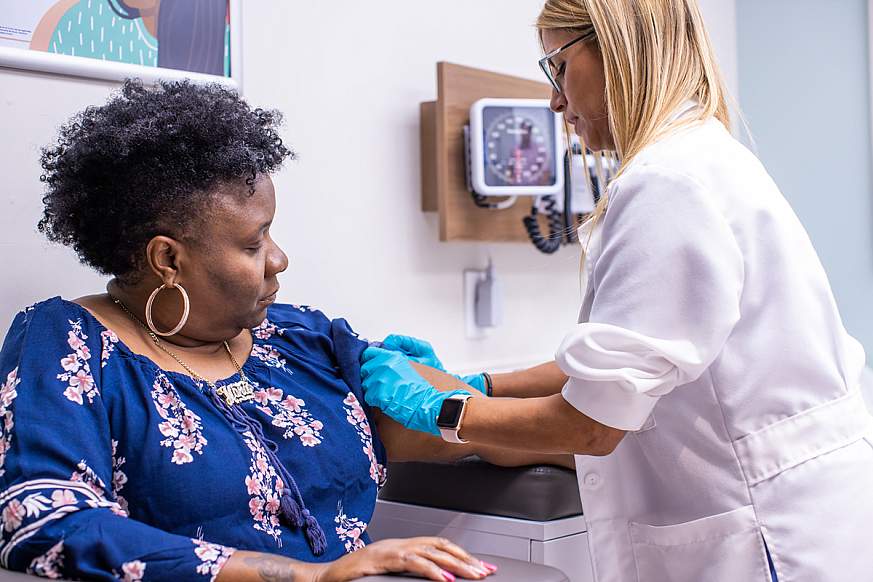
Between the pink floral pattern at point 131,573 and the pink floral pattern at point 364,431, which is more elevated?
the pink floral pattern at point 364,431

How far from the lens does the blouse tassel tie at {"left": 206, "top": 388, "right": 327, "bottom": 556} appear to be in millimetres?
1369

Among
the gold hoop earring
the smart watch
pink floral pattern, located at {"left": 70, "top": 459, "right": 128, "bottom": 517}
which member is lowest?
pink floral pattern, located at {"left": 70, "top": 459, "right": 128, "bottom": 517}

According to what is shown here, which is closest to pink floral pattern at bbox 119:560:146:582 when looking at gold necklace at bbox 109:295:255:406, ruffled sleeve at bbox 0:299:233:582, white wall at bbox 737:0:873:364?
ruffled sleeve at bbox 0:299:233:582

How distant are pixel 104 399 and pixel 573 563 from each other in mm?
852

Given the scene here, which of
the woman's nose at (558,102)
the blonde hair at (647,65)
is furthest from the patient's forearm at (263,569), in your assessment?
the woman's nose at (558,102)

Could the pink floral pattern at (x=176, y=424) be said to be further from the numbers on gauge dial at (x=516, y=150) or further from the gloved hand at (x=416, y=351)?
the numbers on gauge dial at (x=516, y=150)

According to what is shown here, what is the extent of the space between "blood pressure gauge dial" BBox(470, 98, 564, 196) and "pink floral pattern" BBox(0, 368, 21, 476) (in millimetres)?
1235

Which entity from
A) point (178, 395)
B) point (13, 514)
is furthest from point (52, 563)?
point (178, 395)

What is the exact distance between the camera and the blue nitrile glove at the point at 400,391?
4.72ft

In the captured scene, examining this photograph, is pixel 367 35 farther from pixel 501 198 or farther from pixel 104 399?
pixel 104 399

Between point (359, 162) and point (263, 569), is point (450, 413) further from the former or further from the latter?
point (359, 162)

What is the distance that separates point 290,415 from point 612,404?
21.0 inches

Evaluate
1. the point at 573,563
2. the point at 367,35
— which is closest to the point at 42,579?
the point at 573,563

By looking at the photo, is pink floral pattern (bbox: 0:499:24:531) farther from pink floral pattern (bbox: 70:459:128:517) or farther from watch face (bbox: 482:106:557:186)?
watch face (bbox: 482:106:557:186)
